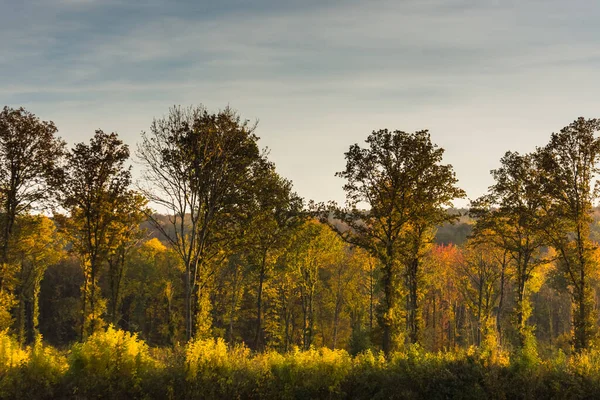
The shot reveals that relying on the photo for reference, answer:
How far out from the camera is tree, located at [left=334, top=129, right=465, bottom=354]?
23703 mm

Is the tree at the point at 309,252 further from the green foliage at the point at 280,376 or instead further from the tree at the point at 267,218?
the green foliage at the point at 280,376

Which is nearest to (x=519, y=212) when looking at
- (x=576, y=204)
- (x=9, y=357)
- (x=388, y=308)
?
(x=576, y=204)

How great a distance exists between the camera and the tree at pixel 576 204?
78.6 ft

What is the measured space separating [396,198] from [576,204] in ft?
32.7

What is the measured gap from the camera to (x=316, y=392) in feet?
41.8

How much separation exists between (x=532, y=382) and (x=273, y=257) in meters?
18.7

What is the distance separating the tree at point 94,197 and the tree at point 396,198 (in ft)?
39.5

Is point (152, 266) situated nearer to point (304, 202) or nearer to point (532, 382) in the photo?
point (304, 202)

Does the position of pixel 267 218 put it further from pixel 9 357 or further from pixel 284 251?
pixel 9 357

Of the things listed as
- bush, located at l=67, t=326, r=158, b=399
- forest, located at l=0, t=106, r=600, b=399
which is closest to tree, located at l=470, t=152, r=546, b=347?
forest, located at l=0, t=106, r=600, b=399

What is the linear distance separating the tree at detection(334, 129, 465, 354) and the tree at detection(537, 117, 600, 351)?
566cm

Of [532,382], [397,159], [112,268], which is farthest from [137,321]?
[532,382]

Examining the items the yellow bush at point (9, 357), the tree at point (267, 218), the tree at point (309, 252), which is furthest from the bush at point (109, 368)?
the tree at point (309, 252)

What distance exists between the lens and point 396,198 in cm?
2403
